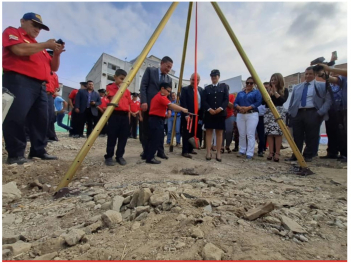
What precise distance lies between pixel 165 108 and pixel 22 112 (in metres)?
1.75

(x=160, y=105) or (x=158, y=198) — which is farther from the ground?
(x=160, y=105)

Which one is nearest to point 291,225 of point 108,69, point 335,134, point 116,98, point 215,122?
point 116,98

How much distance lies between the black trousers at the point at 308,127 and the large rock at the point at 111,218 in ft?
11.9

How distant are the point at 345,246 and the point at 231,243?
1.99 feet

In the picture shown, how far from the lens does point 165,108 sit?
3145 mm

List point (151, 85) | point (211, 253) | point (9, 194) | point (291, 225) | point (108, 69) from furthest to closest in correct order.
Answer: point (108, 69) < point (151, 85) < point (9, 194) < point (291, 225) < point (211, 253)

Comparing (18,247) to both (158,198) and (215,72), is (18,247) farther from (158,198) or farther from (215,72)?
(215,72)

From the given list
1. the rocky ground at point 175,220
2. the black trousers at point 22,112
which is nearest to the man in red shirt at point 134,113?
the black trousers at point 22,112

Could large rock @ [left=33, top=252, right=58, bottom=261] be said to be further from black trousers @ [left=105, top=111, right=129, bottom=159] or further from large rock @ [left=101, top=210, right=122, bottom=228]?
black trousers @ [left=105, top=111, right=129, bottom=159]

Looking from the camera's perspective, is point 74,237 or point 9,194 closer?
point 74,237

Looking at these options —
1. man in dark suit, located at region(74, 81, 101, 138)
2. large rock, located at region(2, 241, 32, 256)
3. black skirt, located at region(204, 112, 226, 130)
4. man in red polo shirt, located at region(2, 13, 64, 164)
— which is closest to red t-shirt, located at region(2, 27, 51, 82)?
man in red polo shirt, located at region(2, 13, 64, 164)

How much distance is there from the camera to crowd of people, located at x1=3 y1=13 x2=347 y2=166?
2395 mm

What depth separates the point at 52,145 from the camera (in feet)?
13.8

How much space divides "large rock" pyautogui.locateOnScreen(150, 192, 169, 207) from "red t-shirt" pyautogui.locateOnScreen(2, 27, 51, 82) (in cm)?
212
